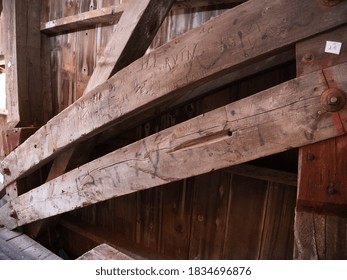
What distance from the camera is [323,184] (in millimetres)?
826

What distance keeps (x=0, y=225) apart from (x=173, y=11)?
2419 mm

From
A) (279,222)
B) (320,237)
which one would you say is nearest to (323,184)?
(320,237)

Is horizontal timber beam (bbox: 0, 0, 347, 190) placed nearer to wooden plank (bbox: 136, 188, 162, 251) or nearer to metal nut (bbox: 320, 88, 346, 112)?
metal nut (bbox: 320, 88, 346, 112)

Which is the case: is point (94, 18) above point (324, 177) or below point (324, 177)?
above

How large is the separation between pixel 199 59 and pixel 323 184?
25.8 inches

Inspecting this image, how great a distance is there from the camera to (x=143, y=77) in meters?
1.16

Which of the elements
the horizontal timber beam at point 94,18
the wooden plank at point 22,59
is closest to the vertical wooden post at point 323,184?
the horizontal timber beam at point 94,18

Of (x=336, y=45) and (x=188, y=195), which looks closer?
(x=336, y=45)

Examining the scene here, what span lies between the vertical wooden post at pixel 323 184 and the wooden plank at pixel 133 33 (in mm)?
746

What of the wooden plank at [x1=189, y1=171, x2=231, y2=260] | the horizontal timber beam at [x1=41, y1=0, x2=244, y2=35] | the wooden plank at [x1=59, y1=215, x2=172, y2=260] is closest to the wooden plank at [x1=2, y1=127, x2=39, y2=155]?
the wooden plank at [x1=59, y1=215, x2=172, y2=260]

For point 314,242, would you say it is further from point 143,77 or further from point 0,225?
point 0,225

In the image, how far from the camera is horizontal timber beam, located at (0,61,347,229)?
822 mm

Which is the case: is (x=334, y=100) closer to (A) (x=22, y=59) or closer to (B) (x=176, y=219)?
(B) (x=176, y=219)
